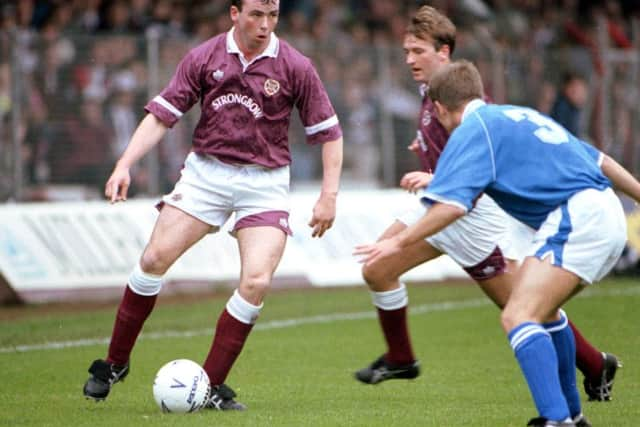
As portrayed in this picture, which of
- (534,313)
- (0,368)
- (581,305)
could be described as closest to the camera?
(534,313)

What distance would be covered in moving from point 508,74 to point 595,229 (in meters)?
12.4

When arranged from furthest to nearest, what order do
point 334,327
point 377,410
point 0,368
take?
point 334,327
point 0,368
point 377,410

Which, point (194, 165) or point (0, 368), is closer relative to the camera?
point (194, 165)

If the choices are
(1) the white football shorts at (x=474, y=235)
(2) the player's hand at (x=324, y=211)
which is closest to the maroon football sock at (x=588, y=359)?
(1) the white football shorts at (x=474, y=235)

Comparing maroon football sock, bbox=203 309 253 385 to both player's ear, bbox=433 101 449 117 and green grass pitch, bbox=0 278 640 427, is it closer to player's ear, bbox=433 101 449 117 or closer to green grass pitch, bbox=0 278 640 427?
green grass pitch, bbox=0 278 640 427

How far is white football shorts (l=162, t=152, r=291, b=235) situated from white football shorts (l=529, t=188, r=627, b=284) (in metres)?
1.85

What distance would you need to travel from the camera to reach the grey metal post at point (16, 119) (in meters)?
14.5

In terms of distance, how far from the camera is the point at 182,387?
7289 millimetres

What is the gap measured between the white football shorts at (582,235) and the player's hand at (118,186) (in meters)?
2.34

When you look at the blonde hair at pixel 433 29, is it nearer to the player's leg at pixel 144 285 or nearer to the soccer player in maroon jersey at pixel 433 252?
the soccer player in maroon jersey at pixel 433 252

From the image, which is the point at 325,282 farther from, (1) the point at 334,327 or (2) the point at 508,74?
(2) the point at 508,74

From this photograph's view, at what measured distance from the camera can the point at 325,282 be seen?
1518cm

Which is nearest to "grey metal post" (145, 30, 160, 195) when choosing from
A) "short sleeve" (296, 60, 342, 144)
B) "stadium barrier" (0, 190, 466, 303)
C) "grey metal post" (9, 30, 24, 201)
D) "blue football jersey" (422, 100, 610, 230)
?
"stadium barrier" (0, 190, 466, 303)

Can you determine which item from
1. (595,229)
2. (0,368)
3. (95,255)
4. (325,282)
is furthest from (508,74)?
(595,229)
